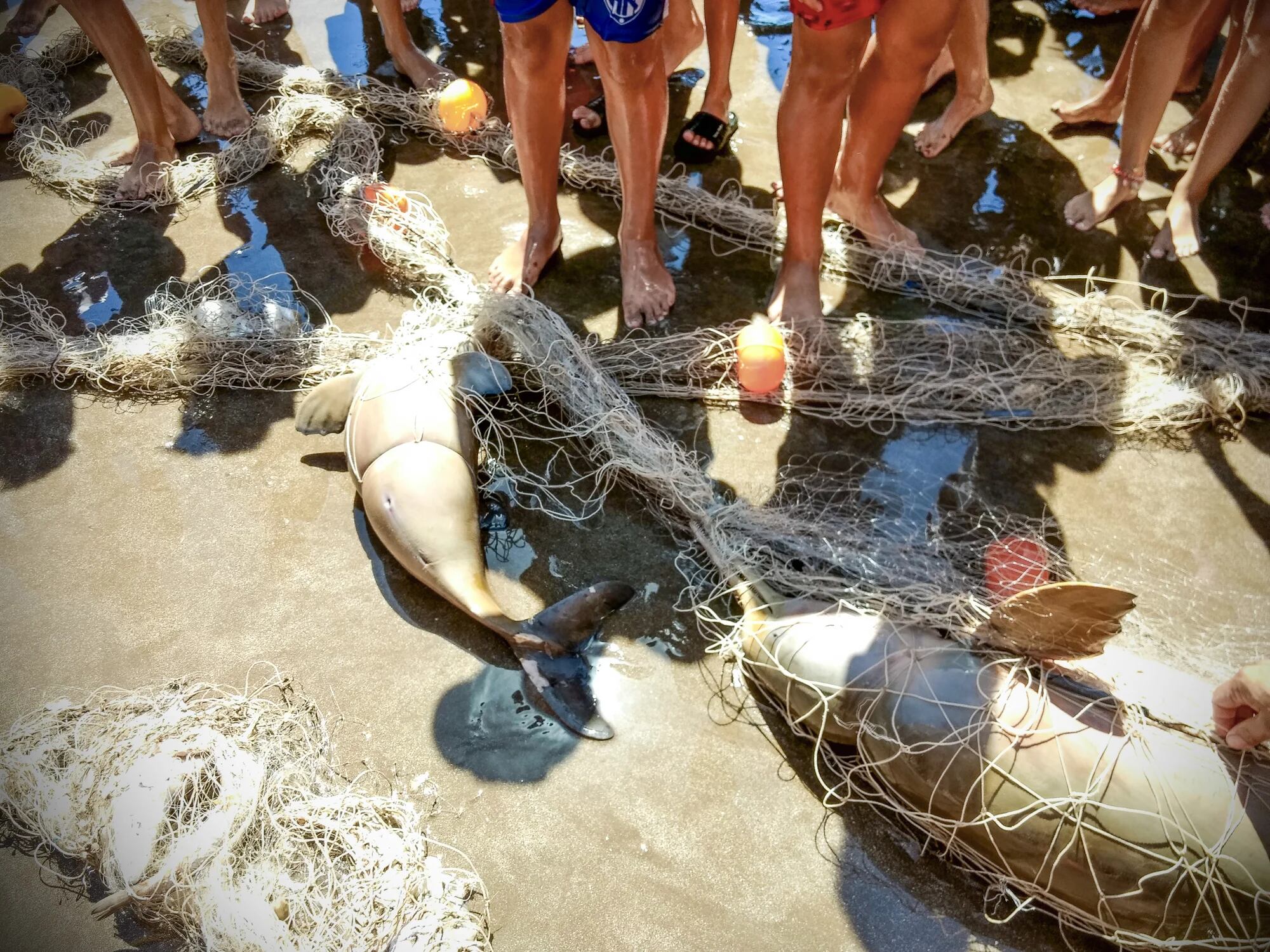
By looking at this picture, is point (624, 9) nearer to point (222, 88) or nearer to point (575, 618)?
point (575, 618)

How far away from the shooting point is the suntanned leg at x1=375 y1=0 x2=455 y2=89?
531 centimetres

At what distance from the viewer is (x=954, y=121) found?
15.9 feet

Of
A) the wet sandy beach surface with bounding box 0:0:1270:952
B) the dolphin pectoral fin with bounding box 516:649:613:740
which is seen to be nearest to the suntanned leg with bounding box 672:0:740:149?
the wet sandy beach surface with bounding box 0:0:1270:952

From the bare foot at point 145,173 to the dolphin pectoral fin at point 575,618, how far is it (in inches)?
138

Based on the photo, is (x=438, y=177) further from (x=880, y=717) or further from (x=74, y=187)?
(x=880, y=717)

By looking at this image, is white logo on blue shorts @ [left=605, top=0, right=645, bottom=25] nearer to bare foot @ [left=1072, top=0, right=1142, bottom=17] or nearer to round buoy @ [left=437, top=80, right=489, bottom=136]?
round buoy @ [left=437, top=80, right=489, bottom=136]

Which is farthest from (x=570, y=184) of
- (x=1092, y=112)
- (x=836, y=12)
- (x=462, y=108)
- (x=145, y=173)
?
(x=1092, y=112)

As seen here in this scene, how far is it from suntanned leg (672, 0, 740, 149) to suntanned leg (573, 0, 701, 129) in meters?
0.26

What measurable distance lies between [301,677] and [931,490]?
7.66 feet

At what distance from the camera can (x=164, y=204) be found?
186 inches

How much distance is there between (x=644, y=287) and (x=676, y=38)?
200cm

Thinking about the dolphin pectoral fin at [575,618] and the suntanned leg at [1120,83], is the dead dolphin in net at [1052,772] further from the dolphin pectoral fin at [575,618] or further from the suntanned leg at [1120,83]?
the suntanned leg at [1120,83]

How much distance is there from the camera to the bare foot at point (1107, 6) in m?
5.77

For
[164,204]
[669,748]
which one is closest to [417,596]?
[669,748]
